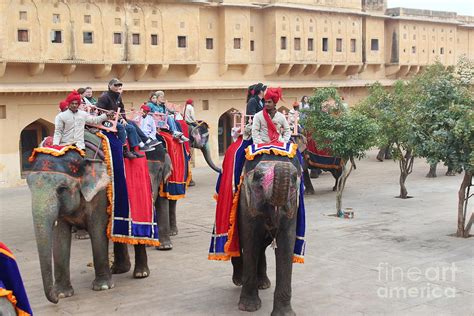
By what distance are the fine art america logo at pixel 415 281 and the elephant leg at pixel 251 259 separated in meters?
1.52

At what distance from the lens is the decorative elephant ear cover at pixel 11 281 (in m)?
3.63

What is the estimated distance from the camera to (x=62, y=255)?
7746 mm

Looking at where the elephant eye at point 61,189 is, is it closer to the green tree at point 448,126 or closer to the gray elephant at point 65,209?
the gray elephant at point 65,209

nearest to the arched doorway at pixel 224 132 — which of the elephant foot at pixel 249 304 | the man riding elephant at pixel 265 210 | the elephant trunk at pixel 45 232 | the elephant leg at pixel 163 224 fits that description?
the elephant leg at pixel 163 224

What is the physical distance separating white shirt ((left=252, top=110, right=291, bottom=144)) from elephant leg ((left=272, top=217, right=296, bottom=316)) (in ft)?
3.41

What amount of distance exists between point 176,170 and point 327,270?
3554 mm

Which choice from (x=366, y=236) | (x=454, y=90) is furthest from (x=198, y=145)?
(x=454, y=90)

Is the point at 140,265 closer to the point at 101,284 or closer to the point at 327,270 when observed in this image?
the point at 101,284

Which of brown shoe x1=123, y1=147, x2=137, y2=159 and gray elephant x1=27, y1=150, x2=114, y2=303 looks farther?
brown shoe x1=123, y1=147, x2=137, y2=159

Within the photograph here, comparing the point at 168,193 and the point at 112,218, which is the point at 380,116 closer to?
the point at 168,193

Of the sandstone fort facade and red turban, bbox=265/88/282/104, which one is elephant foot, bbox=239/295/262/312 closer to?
red turban, bbox=265/88/282/104

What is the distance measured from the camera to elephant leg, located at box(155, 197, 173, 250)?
10570 mm

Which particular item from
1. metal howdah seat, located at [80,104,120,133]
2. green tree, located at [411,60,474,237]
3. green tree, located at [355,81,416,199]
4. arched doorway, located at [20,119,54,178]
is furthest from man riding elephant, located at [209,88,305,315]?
arched doorway, located at [20,119,54,178]

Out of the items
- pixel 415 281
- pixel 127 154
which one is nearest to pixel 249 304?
pixel 415 281
